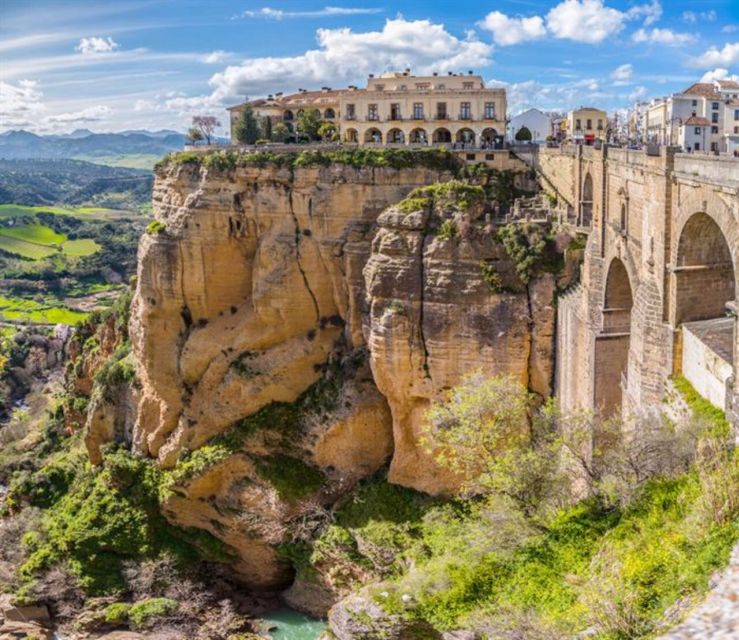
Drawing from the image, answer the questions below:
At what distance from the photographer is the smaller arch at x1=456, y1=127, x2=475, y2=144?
46.5 meters

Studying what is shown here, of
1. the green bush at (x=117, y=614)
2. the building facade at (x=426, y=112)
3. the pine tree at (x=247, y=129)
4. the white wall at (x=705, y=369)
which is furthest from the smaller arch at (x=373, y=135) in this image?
the white wall at (x=705, y=369)

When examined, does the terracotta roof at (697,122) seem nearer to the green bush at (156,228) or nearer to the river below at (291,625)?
the green bush at (156,228)

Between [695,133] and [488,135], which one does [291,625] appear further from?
[695,133]

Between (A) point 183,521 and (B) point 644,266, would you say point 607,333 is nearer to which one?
(B) point 644,266

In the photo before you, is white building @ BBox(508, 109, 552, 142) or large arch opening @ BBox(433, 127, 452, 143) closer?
large arch opening @ BBox(433, 127, 452, 143)

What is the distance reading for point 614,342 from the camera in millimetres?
28594

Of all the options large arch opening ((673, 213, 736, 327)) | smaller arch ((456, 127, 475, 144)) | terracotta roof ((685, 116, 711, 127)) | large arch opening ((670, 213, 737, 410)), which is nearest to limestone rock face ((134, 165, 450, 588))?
smaller arch ((456, 127, 475, 144))

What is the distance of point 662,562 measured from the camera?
15.2 metres

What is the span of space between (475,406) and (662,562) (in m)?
10.5

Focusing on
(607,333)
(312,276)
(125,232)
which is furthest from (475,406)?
(125,232)

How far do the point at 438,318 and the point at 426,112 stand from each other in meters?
16.1

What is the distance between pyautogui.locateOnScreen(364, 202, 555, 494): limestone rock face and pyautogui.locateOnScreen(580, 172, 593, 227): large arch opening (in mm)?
2781

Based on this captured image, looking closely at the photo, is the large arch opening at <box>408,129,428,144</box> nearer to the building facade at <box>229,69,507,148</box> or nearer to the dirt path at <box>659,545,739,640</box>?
the building facade at <box>229,69,507,148</box>

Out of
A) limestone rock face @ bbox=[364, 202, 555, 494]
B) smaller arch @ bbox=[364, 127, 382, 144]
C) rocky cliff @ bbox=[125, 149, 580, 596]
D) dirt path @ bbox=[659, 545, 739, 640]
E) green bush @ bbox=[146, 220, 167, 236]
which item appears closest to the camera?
dirt path @ bbox=[659, 545, 739, 640]
